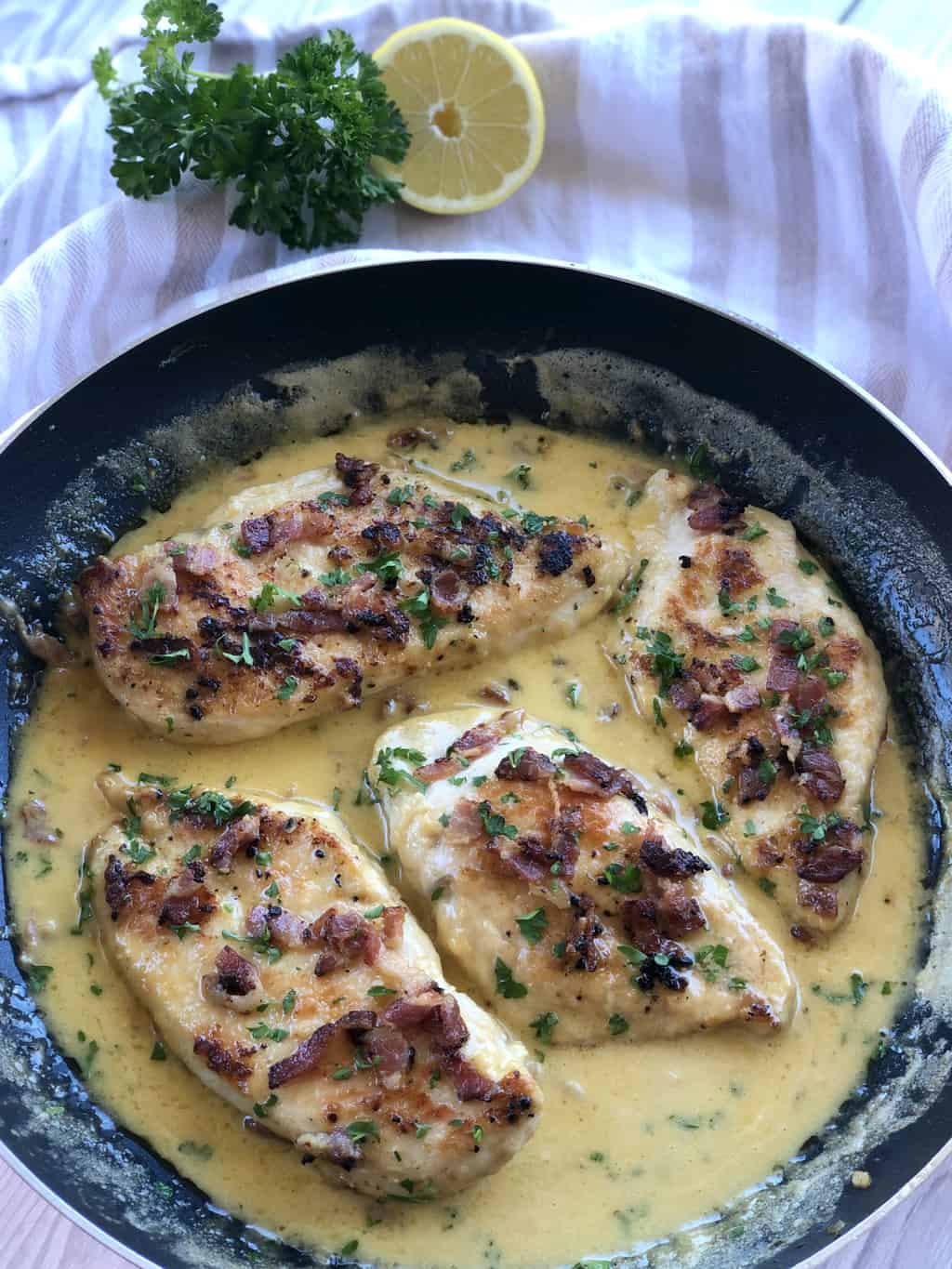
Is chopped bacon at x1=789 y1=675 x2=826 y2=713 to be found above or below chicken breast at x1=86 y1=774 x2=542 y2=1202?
above

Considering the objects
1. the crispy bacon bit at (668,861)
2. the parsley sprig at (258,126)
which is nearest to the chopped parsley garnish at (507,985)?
the crispy bacon bit at (668,861)

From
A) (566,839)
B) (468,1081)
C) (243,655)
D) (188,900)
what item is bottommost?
(468,1081)

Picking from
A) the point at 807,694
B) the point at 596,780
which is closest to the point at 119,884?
the point at 596,780

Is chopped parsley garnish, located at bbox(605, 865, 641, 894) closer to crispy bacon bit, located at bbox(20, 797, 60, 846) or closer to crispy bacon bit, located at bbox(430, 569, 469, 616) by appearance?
crispy bacon bit, located at bbox(430, 569, 469, 616)

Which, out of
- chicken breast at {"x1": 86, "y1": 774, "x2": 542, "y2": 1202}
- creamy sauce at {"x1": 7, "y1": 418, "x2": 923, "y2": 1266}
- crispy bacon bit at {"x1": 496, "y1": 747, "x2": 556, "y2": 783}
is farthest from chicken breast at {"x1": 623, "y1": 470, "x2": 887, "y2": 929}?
chicken breast at {"x1": 86, "y1": 774, "x2": 542, "y2": 1202}

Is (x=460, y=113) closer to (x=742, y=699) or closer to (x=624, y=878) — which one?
(x=742, y=699)

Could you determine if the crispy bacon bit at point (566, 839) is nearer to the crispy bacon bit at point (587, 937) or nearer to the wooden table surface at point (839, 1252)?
the crispy bacon bit at point (587, 937)

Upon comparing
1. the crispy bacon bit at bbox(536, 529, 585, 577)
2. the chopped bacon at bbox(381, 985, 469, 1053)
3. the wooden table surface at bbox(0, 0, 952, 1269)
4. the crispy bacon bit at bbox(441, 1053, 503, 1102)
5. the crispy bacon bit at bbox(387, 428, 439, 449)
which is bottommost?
the wooden table surface at bbox(0, 0, 952, 1269)
